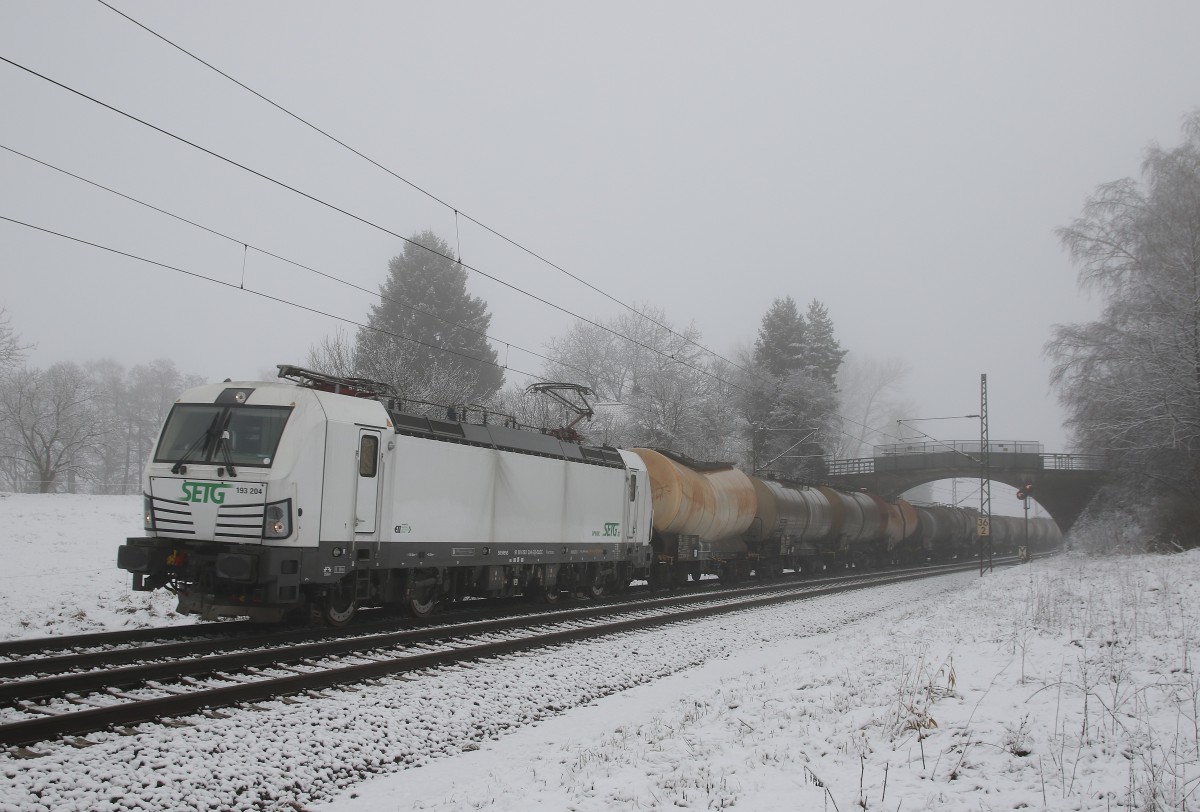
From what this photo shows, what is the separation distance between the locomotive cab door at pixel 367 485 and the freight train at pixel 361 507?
0.9 inches

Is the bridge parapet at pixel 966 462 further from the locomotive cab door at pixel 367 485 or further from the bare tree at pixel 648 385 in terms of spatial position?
the locomotive cab door at pixel 367 485

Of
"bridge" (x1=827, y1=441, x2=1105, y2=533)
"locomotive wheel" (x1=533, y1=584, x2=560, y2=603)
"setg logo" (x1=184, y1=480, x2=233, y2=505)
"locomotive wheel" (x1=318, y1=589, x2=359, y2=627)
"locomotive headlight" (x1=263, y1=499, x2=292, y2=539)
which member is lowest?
"locomotive wheel" (x1=533, y1=584, x2=560, y2=603)

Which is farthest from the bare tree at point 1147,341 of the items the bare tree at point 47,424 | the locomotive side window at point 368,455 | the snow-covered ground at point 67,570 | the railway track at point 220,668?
the bare tree at point 47,424

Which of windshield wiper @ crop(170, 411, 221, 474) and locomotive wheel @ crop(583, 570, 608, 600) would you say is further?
locomotive wheel @ crop(583, 570, 608, 600)

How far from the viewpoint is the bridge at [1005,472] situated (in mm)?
50938

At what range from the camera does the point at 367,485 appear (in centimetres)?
1129

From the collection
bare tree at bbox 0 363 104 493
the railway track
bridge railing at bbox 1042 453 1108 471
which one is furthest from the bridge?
bare tree at bbox 0 363 104 493

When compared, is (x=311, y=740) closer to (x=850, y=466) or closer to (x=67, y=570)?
(x=67, y=570)

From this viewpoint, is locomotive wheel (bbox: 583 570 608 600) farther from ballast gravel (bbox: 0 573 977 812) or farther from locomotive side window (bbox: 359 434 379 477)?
locomotive side window (bbox: 359 434 379 477)

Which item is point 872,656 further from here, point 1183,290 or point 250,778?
point 1183,290

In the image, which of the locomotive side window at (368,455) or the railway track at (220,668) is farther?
the locomotive side window at (368,455)

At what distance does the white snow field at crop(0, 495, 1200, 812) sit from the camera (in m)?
5.24

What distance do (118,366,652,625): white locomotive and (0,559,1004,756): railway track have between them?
2.41ft

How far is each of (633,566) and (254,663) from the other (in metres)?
11.9
